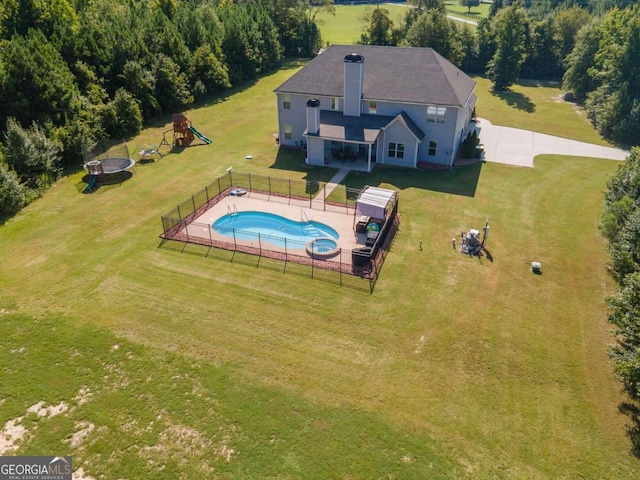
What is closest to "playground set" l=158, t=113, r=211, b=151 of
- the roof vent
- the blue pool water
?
the roof vent

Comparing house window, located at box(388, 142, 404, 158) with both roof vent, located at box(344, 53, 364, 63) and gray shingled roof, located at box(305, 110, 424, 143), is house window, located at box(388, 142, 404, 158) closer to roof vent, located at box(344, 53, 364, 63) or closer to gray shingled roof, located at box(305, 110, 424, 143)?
gray shingled roof, located at box(305, 110, 424, 143)

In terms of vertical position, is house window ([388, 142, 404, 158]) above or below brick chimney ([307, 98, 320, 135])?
below

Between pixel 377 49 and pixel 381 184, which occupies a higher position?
pixel 377 49

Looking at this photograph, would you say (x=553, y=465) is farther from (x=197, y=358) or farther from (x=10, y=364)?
(x=10, y=364)

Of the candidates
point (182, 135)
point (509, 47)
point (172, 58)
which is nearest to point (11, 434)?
point (182, 135)

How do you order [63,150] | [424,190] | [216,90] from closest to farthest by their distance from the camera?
1. [424,190]
2. [63,150]
3. [216,90]

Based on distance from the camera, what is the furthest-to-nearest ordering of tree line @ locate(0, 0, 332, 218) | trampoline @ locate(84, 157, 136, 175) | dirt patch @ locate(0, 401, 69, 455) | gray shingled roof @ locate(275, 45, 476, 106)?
gray shingled roof @ locate(275, 45, 476, 106) → trampoline @ locate(84, 157, 136, 175) → tree line @ locate(0, 0, 332, 218) → dirt patch @ locate(0, 401, 69, 455)

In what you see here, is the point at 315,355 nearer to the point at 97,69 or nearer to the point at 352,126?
the point at 352,126

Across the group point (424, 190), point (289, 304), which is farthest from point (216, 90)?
point (289, 304)
